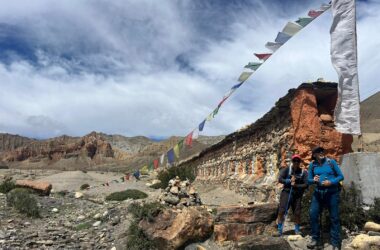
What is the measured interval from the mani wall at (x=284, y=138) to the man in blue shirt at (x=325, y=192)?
14.9 feet

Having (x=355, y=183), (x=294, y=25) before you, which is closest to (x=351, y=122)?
(x=355, y=183)

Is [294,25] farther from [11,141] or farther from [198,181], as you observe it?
[11,141]

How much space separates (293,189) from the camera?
8180 mm

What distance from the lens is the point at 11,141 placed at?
470 ft

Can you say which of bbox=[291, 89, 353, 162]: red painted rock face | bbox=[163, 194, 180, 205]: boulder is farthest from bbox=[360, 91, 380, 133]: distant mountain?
bbox=[163, 194, 180, 205]: boulder

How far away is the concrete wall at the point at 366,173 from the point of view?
332 inches

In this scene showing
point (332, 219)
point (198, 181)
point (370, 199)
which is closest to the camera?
point (332, 219)

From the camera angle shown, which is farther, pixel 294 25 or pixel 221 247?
pixel 294 25

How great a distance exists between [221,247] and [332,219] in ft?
8.76

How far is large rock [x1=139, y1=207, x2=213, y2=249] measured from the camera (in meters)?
8.77

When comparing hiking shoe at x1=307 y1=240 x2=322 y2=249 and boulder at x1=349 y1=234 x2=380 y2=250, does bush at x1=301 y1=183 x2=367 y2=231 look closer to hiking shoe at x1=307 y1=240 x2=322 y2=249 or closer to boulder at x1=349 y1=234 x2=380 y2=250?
hiking shoe at x1=307 y1=240 x2=322 y2=249

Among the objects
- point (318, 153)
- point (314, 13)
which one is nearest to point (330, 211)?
point (318, 153)

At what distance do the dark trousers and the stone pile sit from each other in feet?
14.4

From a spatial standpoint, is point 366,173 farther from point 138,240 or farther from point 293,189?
point 138,240
